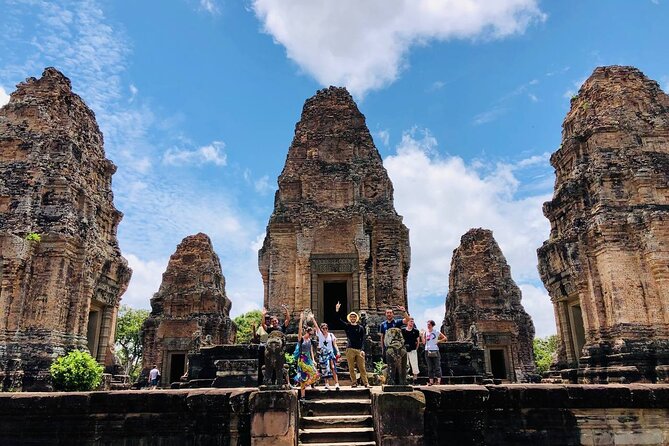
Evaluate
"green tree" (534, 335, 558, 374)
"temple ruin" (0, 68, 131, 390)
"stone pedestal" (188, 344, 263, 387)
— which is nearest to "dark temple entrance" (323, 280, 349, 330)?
"stone pedestal" (188, 344, 263, 387)

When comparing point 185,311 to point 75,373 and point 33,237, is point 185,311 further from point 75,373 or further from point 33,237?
point 75,373

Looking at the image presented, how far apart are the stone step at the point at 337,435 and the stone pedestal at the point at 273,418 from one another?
0.55m

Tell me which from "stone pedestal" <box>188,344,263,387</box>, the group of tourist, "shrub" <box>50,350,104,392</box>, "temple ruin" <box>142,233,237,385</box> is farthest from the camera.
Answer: "temple ruin" <box>142,233,237,385</box>

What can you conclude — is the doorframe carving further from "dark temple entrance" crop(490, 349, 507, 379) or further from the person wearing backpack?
"dark temple entrance" crop(490, 349, 507, 379)

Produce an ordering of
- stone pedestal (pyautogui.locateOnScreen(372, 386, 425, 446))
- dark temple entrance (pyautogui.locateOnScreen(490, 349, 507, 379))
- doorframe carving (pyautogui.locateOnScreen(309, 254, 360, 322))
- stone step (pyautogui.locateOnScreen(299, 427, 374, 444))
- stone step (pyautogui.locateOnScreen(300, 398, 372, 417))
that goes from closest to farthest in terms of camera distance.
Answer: stone pedestal (pyautogui.locateOnScreen(372, 386, 425, 446)) < stone step (pyautogui.locateOnScreen(299, 427, 374, 444)) < stone step (pyautogui.locateOnScreen(300, 398, 372, 417)) < doorframe carving (pyautogui.locateOnScreen(309, 254, 360, 322)) < dark temple entrance (pyautogui.locateOnScreen(490, 349, 507, 379))

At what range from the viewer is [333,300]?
19578mm

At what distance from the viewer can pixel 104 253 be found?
19.0 m

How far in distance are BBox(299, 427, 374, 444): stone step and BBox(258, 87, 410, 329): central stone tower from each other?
30.6 ft

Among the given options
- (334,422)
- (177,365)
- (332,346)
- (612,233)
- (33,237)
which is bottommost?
(334,422)

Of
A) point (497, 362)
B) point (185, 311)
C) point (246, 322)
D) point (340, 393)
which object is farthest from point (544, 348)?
point (340, 393)

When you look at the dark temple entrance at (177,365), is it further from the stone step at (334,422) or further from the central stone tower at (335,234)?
the stone step at (334,422)

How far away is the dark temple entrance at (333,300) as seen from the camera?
18266 millimetres

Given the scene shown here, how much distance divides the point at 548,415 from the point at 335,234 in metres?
11.2

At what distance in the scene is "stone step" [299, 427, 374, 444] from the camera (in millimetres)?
6793
